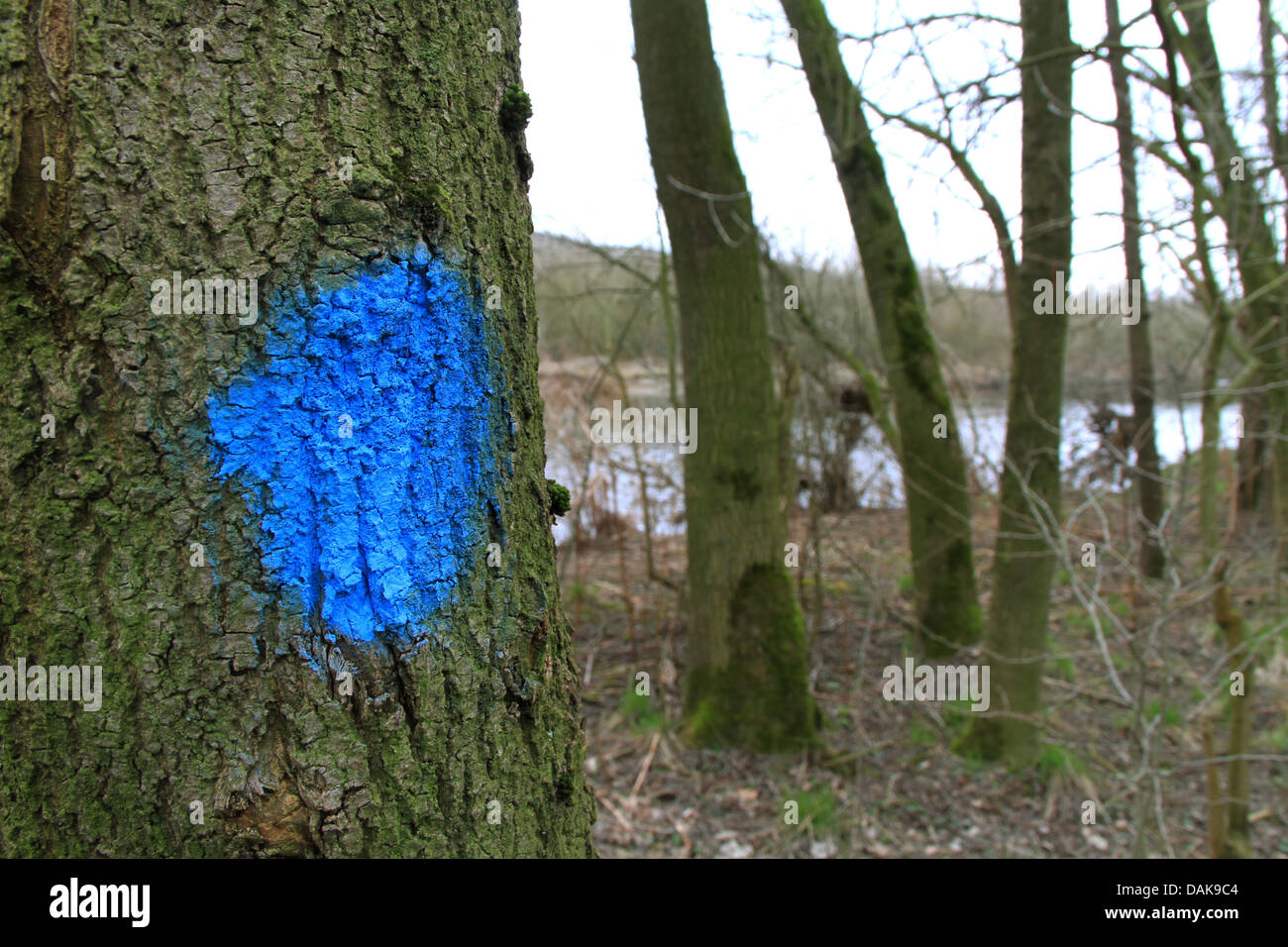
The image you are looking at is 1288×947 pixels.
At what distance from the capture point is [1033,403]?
4.27 meters

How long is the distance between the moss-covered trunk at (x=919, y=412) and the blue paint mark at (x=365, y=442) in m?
5.10

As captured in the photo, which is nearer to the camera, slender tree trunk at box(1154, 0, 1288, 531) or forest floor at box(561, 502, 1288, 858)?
forest floor at box(561, 502, 1288, 858)

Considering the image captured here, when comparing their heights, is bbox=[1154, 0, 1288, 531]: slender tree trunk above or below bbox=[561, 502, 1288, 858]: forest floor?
above

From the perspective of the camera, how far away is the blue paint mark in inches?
39.0

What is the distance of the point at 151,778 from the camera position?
1.00m

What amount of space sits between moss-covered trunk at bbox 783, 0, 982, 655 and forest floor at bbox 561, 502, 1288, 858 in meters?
0.36

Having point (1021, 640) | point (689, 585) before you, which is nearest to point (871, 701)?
point (1021, 640)

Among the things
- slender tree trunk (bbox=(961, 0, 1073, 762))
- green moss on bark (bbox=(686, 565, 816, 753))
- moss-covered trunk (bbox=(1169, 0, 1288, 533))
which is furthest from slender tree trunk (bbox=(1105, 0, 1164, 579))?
green moss on bark (bbox=(686, 565, 816, 753))

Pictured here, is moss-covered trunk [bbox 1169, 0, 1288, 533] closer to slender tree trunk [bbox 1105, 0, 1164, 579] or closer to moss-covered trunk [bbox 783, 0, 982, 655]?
slender tree trunk [bbox 1105, 0, 1164, 579]

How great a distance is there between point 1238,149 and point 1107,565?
3958 mm

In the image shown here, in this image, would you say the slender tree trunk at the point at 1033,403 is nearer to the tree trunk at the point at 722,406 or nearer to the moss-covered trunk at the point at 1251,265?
the moss-covered trunk at the point at 1251,265

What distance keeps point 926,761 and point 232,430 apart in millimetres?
4626
